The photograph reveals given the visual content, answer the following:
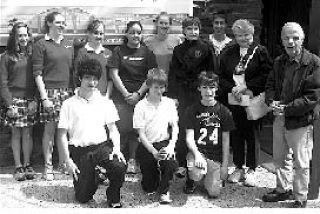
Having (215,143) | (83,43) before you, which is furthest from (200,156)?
(83,43)

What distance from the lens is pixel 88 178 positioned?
489 centimetres

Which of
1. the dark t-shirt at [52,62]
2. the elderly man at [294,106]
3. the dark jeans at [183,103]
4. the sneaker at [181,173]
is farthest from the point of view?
the sneaker at [181,173]

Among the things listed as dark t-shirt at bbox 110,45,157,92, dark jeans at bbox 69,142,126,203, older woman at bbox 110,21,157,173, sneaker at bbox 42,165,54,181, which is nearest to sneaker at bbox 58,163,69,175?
sneaker at bbox 42,165,54,181

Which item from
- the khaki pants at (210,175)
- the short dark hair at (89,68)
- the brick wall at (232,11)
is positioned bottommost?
the khaki pants at (210,175)

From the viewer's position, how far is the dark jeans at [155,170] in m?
4.93

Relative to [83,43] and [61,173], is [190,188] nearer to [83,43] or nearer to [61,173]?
[61,173]

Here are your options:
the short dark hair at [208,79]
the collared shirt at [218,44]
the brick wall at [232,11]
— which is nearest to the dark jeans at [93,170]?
the short dark hair at [208,79]

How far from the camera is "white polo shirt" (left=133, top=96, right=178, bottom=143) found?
16.9ft

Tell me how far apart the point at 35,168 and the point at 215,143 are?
2.21m

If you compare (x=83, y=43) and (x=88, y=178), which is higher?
(x=83, y=43)

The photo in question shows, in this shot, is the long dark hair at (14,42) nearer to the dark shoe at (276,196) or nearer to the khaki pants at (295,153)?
the khaki pants at (295,153)

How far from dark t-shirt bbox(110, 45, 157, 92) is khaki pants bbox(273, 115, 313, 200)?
151 centimetres

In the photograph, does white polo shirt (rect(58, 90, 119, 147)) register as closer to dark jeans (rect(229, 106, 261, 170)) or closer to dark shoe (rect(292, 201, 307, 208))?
dark jeans (rect(229, 106, 261, 170))

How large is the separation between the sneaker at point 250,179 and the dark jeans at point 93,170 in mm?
1415
